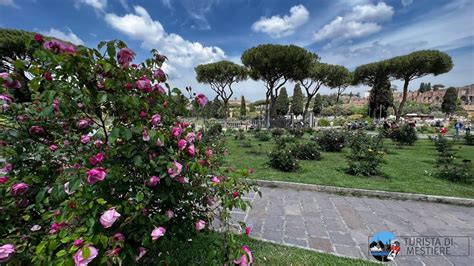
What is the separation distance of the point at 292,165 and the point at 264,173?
34.1 inches

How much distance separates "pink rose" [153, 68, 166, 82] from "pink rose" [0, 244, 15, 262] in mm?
1076

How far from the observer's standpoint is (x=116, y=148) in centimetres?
121

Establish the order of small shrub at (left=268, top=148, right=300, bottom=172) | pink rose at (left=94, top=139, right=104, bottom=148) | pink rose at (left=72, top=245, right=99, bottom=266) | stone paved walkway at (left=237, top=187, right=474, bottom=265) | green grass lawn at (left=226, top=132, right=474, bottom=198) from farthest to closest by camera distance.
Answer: small shrub at (left=268, top=148, right=300, bottom=172)
green grass lawn at (left=226, top=132, right=474, bottom=198)
stone paved walkway at (left=237, top=187, right=474, bottom=265)
pink rose at (left=94, top=139, right=104, bottom=148)
pink rose at (left=72, top=245, right=99, bottom=266)

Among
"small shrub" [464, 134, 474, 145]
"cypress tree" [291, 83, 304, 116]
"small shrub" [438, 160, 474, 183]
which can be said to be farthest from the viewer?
"cypress tree" [291, 83, 304, 116]

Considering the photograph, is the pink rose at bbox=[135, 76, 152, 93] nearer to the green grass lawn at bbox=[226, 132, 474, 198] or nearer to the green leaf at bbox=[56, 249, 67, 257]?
the green leaf at bbox=[56, 249, 67, 257]

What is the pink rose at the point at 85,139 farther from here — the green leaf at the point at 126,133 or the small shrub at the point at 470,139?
the small shrub at the point at 470,139

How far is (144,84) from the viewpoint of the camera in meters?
1.20

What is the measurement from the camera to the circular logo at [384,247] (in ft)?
8.25

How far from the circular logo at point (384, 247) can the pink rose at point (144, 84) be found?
9.78ft

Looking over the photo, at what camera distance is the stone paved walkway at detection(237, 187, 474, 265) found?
2.71 m

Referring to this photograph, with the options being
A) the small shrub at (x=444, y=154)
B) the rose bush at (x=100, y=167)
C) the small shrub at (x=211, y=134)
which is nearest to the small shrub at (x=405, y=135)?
the small shrub at (x=444, y=154)

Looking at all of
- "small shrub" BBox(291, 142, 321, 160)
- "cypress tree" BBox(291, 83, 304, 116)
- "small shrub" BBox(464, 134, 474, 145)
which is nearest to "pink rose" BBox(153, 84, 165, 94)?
"small shrub" BBox(291, 142, 321, 160)

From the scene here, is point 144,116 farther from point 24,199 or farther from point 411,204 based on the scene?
point 411,204

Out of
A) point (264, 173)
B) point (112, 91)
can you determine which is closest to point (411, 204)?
point (264, 173)
